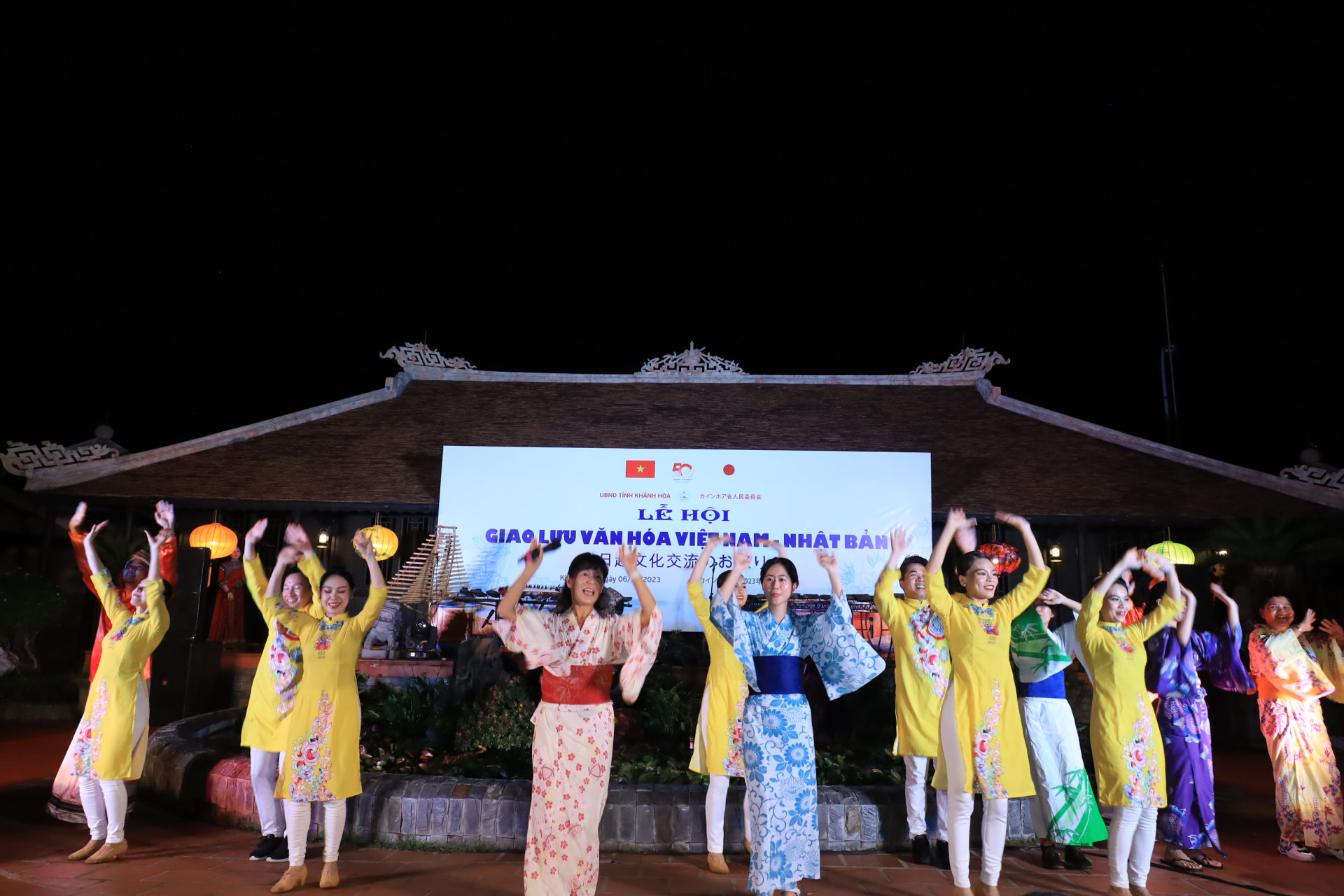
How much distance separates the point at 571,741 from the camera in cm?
355

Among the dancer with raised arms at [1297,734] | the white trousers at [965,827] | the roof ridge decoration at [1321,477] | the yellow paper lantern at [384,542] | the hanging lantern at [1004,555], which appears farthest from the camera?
the roof ridge decoration at [1321,477]

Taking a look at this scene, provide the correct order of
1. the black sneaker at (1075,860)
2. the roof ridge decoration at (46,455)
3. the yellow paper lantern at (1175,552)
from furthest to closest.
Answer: the roof ridge decoration at (46,455)
the yellow paper lantern at (1175,552)
the black sneaker at (1075,860)

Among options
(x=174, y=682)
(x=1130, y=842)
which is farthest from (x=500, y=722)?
(x=174, y=682)

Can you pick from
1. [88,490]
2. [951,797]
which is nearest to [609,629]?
[951,797]

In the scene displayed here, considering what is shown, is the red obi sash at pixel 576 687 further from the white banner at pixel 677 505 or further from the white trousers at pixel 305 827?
the white banner at pixel 677 505

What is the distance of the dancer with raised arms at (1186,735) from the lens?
4680 millimetres

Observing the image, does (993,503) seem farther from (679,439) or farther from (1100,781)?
(1100,781)

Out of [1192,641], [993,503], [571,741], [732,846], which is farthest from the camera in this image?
[993,503]

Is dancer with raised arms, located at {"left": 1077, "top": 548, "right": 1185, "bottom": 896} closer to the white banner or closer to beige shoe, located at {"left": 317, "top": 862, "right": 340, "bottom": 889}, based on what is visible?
the white banner

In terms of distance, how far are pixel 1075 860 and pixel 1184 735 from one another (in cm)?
101

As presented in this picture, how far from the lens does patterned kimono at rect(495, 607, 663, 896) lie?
351 cm

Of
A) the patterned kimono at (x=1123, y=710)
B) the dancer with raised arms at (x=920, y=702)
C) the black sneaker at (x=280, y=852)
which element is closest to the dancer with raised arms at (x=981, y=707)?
the patterned kimono at (x=1123, y=710)

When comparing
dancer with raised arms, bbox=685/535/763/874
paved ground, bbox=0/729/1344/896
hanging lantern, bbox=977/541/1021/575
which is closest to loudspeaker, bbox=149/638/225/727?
paved ground, bbox=0/729/1344/896

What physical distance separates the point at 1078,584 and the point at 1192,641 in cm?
A: 710
